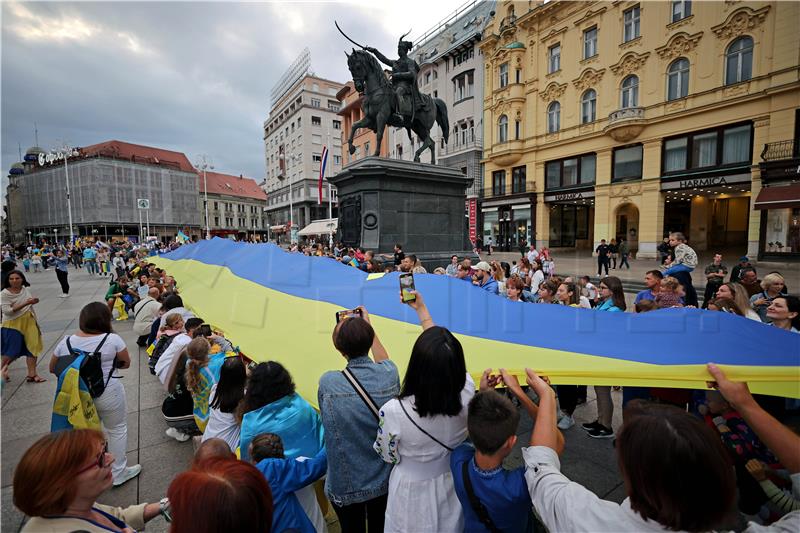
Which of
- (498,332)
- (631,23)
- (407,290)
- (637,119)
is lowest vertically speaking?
(498,332)

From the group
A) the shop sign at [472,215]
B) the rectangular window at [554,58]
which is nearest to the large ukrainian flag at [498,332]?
the shop sign at [472,215]

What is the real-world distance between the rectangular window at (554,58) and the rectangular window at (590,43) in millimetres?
1949

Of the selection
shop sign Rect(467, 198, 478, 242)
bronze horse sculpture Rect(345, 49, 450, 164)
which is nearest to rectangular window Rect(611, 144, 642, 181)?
shop sign Rect(467, 198, 478, 242)

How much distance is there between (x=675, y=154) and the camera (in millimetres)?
24000

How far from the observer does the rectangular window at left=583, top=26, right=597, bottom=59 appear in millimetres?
26906

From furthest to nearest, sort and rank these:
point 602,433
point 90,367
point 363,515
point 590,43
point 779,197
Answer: point 590,43, point 779,197, point 602,433, point 90,367, point 363,515

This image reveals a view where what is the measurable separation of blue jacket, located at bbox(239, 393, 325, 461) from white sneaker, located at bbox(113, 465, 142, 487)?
2.05m

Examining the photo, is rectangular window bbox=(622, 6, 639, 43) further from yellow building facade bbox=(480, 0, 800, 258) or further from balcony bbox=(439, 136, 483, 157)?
balcony bbox=(439, 136, 483, 157)

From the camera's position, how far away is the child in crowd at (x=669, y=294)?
188 inches

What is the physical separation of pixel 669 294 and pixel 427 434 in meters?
4.63

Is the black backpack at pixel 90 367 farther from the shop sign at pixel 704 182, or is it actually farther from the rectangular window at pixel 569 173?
the rectangular window at pixel 569 173

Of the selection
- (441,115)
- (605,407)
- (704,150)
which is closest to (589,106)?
(704,150)

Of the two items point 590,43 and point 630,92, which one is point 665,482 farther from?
point 590,43

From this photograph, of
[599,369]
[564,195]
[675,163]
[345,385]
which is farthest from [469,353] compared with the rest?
[564,195]
